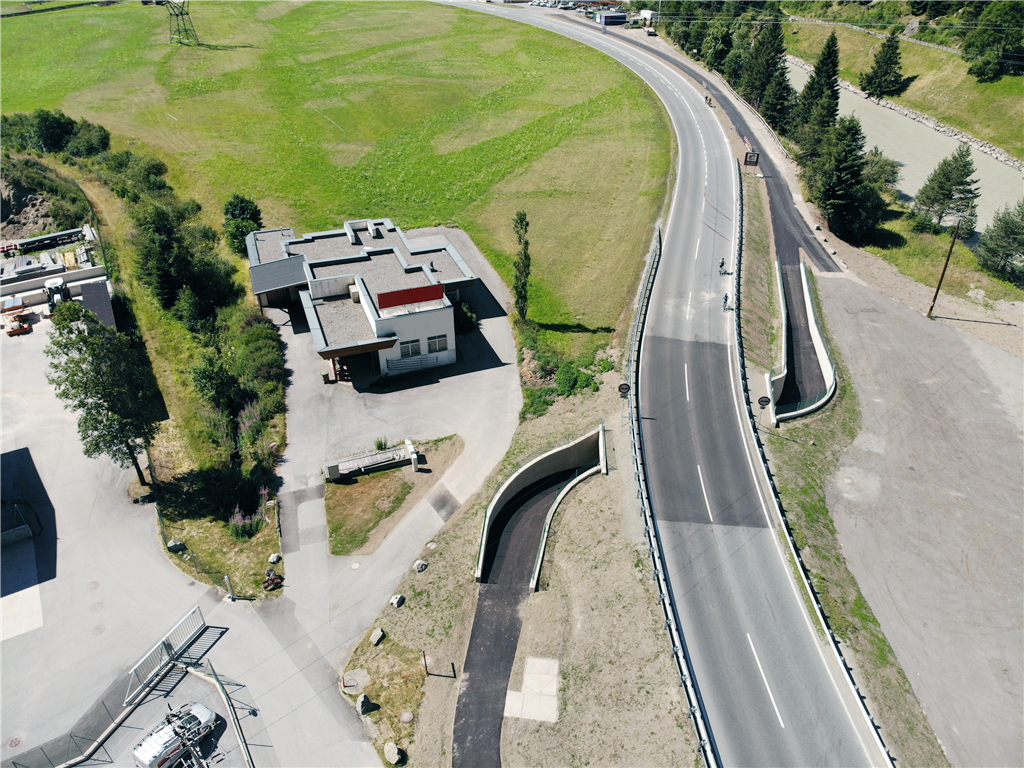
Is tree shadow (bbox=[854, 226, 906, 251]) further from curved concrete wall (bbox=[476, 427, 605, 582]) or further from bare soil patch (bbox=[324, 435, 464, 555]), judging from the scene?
bare soil patch (bbox=[324, 435, 464, 555])

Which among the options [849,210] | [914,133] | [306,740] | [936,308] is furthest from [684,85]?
[306,740]

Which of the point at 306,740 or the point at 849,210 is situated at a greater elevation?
the point at 849,210

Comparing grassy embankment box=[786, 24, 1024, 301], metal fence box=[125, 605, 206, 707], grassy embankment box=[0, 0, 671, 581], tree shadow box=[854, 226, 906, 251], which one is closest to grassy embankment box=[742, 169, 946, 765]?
grassy embankment box=[0, 0, 671, 581]

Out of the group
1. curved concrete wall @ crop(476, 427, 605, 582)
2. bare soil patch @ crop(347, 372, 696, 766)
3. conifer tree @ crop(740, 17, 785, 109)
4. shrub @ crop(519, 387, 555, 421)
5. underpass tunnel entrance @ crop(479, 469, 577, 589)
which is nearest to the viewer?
bare soil patch @ crop(347, 372, 696, 766)

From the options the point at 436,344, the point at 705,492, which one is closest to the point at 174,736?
the point at 705,492

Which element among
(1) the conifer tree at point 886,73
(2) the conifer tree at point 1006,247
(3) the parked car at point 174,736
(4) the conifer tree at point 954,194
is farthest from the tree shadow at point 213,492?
(1) the conifer tree at point 886,73

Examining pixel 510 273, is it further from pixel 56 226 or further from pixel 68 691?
pixel 56 226
